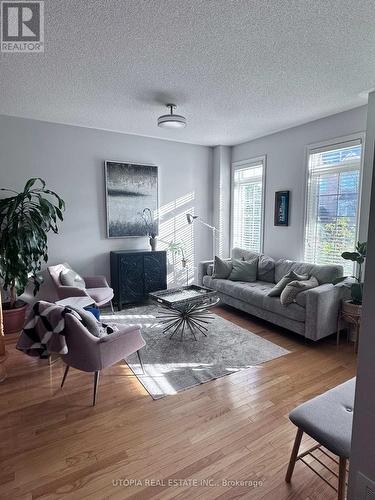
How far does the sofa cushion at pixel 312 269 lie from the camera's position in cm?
348

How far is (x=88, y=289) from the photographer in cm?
400

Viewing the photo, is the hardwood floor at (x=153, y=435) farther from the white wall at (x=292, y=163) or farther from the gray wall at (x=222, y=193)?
the gray wall at (x=222, y=193)

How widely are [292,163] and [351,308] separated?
90.1 inches

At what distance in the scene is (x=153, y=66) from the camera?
8.11 feet

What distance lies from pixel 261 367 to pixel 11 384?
7.50 ft

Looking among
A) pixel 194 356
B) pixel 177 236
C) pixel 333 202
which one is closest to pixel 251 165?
pixel 333 202

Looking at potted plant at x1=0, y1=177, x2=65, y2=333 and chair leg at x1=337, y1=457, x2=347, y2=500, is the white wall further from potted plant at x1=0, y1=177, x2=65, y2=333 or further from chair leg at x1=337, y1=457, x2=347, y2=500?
potted plant at x1=0, y1=177, x2=65, y2=333

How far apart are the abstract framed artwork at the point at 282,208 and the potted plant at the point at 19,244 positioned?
3.25 m

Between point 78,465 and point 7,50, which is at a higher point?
point 7,50

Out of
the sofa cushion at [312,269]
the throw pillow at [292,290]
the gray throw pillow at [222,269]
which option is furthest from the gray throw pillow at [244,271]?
the throw pillow at [292,290]

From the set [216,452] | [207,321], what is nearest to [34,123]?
[207,321]

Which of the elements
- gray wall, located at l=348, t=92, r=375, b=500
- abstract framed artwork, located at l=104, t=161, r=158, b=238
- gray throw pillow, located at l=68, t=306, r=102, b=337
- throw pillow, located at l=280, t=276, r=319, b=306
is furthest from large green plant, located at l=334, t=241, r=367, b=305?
abstract framed artwork, located at l=104, t=161, r=158, b=238

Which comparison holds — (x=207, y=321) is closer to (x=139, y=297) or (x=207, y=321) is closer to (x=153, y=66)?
(x=139, y=297)

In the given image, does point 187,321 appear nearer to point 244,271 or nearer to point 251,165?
point 244,271
